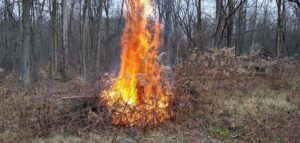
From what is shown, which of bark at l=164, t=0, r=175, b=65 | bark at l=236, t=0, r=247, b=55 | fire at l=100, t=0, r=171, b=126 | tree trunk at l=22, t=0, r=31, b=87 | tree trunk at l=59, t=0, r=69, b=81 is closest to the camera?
fire at l=100, t=0, r=171, b=126

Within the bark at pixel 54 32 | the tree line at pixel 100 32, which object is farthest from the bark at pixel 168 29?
the bark at pixel 54 32

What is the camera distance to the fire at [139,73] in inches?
343

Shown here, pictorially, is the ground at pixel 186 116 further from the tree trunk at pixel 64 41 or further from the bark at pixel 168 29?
the bark at pixel 168 29

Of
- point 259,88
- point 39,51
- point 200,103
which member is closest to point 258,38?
point 39,51

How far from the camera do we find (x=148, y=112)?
8.48m

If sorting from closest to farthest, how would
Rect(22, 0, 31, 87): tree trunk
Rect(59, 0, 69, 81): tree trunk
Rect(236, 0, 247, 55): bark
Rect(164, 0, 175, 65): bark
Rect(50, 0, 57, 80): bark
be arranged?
1. Rect(22, 0, 31, 87): tree trunk
2. Rect(59, 0, 69, 81): tree trunk
3. Rect(50, 0, 57, 80): bark
4. Rect(164, 0, 175, 65): bark
5. Rect(236, 0, 247, 55): bark

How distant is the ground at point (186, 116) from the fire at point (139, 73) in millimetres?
365

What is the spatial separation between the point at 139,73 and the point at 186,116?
1685 millimetres

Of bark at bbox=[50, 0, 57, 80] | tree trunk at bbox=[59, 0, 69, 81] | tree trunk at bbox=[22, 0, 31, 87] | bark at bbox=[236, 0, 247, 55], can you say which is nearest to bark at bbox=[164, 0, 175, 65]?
bark at bbox=[236, 0, 247, 55]

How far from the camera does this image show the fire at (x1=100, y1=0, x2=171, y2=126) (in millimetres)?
8703

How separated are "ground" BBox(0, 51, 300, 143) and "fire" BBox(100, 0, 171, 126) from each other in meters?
0.37

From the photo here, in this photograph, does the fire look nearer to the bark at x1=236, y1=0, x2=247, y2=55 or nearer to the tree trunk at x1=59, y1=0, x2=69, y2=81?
the tree trunk at x1=59, y1=0, x2=69, y2=81

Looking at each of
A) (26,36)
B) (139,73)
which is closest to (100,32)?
(26,36)

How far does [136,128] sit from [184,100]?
6.18ft
